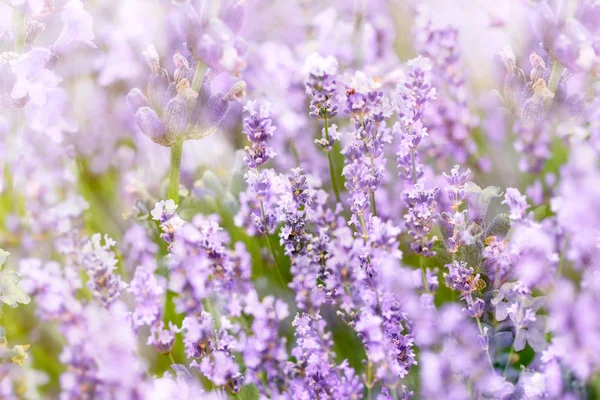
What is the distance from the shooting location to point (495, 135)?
102cm

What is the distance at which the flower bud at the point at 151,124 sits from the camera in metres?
0.74

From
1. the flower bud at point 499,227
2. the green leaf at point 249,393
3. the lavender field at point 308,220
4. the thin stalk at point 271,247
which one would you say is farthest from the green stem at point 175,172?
the flower bud at point 499,227

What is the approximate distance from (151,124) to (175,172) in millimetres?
64

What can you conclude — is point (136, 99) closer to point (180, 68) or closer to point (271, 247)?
point (180, 68)

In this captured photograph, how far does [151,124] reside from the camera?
744 millimetres

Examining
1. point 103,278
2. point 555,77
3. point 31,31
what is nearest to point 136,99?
point 31,31

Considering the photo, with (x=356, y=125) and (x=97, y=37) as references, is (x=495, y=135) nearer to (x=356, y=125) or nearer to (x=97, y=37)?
(x=356, y=125)

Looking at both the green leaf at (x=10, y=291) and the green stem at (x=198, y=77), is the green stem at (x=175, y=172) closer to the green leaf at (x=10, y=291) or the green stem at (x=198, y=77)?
the green stem at (x=198, y=77)

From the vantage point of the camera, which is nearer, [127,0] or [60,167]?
[60,167]

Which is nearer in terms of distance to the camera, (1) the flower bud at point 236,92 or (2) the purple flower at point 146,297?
(2) the purple flower at point 146,297

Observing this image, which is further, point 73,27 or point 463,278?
point 73,27

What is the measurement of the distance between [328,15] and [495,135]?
33 cm

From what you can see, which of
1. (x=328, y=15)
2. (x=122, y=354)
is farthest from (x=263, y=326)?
(x=328, y=15)

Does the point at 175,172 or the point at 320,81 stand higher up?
the point at 320,81
